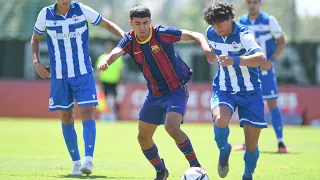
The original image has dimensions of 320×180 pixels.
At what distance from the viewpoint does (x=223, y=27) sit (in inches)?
334

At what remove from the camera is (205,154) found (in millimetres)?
12586

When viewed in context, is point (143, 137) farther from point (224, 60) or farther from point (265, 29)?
point (265, 29)

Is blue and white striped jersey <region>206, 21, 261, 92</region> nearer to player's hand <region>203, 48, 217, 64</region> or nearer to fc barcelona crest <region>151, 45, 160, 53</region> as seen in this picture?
player's hand <region>203, 48, 217, 64</region>

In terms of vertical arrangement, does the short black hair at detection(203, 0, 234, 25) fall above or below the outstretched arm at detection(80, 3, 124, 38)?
above

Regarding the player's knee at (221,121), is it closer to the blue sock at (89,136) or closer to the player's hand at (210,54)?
the player's hand at (210,54)

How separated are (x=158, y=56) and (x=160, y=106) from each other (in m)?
0.58

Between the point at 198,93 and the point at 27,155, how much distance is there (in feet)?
39.5

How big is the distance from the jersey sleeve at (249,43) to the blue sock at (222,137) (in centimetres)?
100

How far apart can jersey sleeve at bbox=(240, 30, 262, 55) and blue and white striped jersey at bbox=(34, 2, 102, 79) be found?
2311 mm

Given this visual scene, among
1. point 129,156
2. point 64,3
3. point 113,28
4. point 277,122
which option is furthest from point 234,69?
point 277,122

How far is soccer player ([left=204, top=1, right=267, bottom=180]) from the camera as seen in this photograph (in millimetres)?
8430

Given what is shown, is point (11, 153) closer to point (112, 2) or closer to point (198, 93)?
point (198, 93)

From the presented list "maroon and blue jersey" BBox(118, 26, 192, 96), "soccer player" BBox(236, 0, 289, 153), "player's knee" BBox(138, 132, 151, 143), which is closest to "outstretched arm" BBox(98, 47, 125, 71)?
"maroon and blue jersey" BBox(118, 26, 192, 96)

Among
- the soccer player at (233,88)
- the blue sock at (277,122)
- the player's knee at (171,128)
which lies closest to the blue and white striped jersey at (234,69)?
the soccer player at (233,88)
